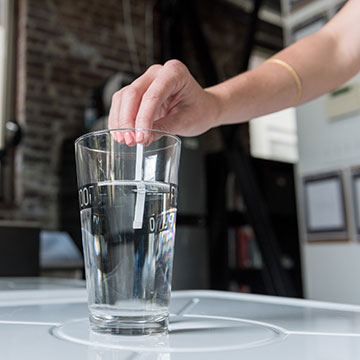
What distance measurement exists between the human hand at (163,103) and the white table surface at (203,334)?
0.17m

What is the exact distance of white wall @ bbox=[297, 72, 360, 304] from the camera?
5.96 ft

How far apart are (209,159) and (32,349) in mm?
2857

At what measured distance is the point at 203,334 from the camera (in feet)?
1.28

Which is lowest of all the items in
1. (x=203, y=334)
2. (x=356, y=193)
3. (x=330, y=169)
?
(x=203, y=334)

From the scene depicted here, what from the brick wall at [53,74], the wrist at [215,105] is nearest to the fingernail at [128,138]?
the wrist at [215,105]

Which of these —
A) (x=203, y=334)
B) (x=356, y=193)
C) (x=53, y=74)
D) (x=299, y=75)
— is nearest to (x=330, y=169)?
(x=356, y=193)

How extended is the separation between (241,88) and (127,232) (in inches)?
16.3

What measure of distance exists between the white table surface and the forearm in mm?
314

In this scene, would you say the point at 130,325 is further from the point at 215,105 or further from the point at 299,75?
the point at 299,75

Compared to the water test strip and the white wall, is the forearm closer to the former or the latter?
the water test strip

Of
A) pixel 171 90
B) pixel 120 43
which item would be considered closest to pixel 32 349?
pixel 171 90

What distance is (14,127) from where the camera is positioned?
270 centimetres

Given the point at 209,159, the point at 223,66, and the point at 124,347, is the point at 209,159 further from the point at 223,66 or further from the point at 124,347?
the point at 124,347

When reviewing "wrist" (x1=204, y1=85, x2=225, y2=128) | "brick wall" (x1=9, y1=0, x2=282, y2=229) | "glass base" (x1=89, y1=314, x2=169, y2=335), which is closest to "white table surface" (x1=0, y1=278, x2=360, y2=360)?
"glass base" (x1=89, y1=314, x2=169, y2=335)
